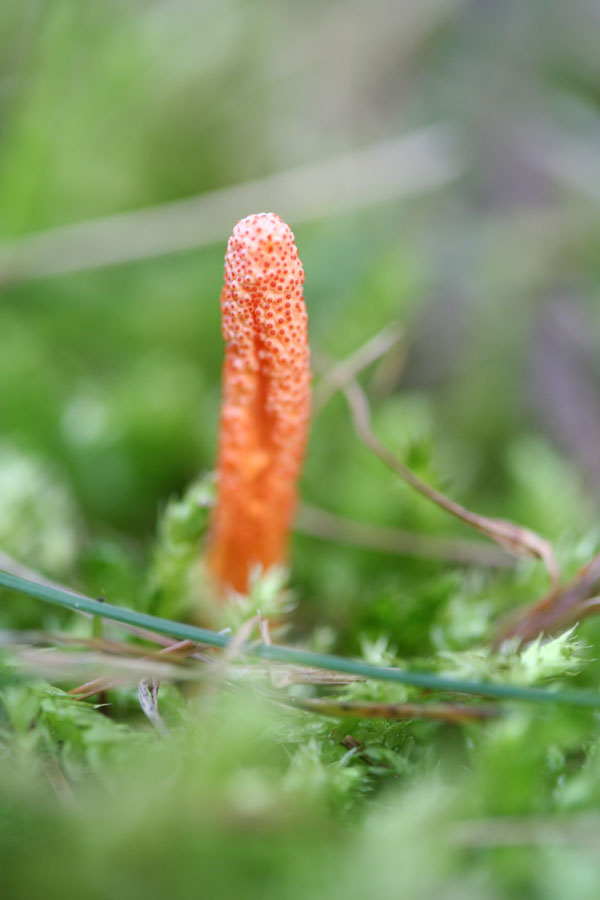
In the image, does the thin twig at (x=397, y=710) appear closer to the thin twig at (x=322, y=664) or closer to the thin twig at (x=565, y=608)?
the thin twig at (x=322, y=664)

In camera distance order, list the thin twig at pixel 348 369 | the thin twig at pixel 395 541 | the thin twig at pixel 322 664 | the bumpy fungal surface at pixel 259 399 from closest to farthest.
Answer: the thin twig at pixel 322 664 < the bumpy fungal surface at pixel 259 399 < the thin twig at pixel 348 369 < the thin twig at pixel 395 541

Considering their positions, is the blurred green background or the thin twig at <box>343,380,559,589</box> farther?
the blurred green background

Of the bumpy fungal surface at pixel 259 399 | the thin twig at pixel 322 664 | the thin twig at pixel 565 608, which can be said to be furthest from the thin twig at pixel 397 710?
the bumpy fungal surface at pixel 259 399

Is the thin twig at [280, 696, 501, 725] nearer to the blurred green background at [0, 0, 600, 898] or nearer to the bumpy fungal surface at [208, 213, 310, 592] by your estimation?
the blurred green background at [0, 0, 600, 898]

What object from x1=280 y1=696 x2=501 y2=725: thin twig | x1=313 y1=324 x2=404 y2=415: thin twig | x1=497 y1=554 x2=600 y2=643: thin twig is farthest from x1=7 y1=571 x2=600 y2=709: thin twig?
x1=313 y1=324 x2=404 y2=415: thin twig

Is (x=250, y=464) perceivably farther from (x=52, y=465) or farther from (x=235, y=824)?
(x=52, y=465)

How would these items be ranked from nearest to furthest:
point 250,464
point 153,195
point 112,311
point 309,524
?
1. point 250,464
2. point 309,524
3. point 112,311
4. point 153,195

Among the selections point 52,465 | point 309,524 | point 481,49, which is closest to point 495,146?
point 481,49
